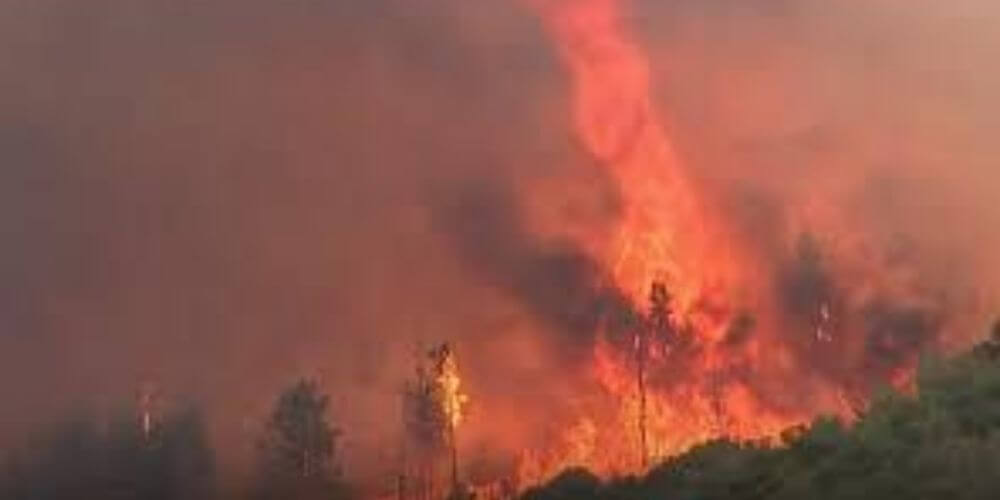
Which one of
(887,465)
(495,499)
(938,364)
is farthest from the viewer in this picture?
(495,499)

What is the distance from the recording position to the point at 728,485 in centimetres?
4734

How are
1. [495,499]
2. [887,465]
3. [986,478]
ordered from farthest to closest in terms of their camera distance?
[495,499] < [887,465] < [986,478]

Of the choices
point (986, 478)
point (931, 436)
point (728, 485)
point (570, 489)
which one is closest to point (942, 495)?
point (986, 478)

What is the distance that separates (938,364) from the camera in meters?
54.0

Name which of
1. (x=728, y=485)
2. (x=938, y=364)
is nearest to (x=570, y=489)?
(x=728, y=485)

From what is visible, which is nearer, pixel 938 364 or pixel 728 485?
pixel 728 485

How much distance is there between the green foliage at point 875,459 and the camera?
1657 inches

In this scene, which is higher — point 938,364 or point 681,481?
point 938,364

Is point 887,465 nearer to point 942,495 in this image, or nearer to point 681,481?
point 942,495

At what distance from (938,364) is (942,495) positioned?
13.5 meters

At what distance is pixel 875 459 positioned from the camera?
45094mm

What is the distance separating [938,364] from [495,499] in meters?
144

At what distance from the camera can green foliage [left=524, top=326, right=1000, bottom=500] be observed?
138 ft

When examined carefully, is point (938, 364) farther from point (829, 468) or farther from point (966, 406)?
point (829, 468)
